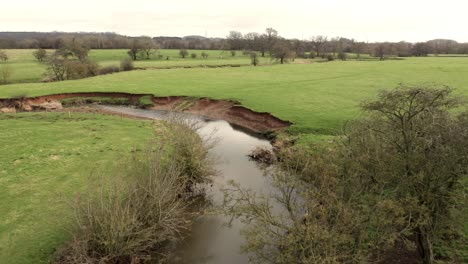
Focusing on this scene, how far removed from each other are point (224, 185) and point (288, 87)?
3796 centimetres

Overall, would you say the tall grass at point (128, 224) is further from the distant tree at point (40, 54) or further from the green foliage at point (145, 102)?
the distant tree at point (40, 54)

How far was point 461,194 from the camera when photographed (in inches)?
520

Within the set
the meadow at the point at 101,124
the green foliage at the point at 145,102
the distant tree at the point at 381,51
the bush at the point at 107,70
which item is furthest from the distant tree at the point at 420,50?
the green foliage at the point at 145,102

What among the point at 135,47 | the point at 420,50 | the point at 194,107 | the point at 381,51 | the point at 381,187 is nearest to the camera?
the point at 381,187

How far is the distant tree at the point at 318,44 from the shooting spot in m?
154

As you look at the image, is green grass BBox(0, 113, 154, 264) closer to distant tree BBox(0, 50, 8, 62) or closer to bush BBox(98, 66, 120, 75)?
bush BBox(98, 66, 120, 75)

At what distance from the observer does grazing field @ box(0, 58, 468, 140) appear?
42094mm

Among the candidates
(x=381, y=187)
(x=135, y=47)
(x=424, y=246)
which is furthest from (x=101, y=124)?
(x=135, y=47)

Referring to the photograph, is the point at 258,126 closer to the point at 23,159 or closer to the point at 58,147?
the point at 58,147

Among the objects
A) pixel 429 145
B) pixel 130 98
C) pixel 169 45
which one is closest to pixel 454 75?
pixel 130 98

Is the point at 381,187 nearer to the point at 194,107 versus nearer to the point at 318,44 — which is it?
the point at 194,107

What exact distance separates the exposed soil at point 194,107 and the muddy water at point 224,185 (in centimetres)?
216

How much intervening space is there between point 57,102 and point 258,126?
33.7 metres

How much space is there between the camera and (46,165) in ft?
84.1
